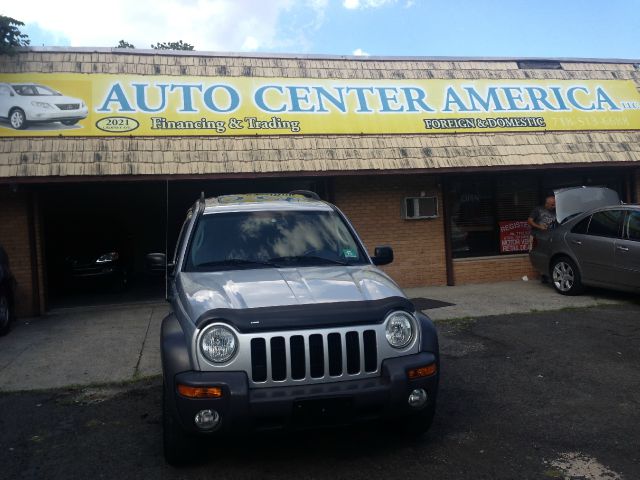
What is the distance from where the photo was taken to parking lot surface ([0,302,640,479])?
3.77 meters

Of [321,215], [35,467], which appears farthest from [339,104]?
[35,467]

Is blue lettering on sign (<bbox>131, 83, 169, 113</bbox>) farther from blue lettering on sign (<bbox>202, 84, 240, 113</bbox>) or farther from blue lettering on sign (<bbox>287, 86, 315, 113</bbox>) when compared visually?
blue lettering on sign (<bbox>287, 86, 315, 113</bbox>)

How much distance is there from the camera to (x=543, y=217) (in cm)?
1073

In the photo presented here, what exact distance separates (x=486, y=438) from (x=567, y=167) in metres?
8.36

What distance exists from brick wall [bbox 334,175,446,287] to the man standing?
1.76 meters

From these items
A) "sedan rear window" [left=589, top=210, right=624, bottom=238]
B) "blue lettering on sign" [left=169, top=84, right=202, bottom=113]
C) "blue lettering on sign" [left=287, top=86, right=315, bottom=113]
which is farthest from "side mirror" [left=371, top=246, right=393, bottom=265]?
Result: "blue lettering on sign" [left=169, top=84, right=202, bottom=113]

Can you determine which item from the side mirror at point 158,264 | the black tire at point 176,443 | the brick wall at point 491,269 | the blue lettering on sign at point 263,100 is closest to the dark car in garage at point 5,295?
the side mirror at point 158,264

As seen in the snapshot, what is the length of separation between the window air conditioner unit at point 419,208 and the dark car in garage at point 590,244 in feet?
6.73

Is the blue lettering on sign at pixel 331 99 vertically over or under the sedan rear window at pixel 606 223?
over

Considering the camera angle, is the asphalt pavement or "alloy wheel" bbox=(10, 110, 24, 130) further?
"alloy wheel" bbox=(10, 110, 24, 130)

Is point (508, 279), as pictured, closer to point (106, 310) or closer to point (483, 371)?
point (483, 371)

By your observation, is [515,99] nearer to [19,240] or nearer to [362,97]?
[362,97]

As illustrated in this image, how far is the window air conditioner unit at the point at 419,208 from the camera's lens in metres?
11.5

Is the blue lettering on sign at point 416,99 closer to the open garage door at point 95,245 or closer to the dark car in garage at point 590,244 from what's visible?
the open garage door at point 95,245
